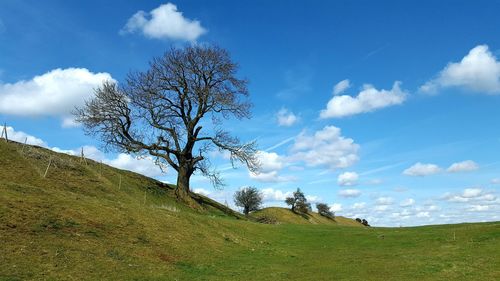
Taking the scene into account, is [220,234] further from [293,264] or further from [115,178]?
[115,178]

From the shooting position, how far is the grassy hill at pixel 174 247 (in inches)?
708

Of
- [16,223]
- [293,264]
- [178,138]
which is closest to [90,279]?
[16,223]

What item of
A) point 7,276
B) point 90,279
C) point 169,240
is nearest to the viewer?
point 7,276

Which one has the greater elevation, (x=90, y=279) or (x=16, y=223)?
(x=16, y=223)

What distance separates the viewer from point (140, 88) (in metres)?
58.1

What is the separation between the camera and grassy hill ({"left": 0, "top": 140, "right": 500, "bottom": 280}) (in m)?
18.0

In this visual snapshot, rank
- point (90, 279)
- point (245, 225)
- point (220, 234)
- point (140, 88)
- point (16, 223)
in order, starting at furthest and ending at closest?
1. point (140, 88)
2. point (245, 225)
3. point (220, 234)
4. point (16, 223)
5. point (90, 279)

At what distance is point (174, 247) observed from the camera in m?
24.9

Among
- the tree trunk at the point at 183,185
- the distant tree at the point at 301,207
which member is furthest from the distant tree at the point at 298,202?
the tree trunk at the point at 183,185

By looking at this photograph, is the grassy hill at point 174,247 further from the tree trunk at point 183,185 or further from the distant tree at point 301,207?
the distant tree at point 301,207

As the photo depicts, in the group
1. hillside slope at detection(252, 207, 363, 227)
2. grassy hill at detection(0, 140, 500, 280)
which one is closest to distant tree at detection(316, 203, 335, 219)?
hillside slope at detection(252, 207, 363, 227)

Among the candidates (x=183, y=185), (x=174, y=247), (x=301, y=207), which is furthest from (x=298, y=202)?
(x=174, y=247)

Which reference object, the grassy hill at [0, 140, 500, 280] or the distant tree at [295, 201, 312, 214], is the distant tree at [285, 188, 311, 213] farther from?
the grassy hill at [0, 140, 500, 280]

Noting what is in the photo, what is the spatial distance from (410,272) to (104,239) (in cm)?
1587
